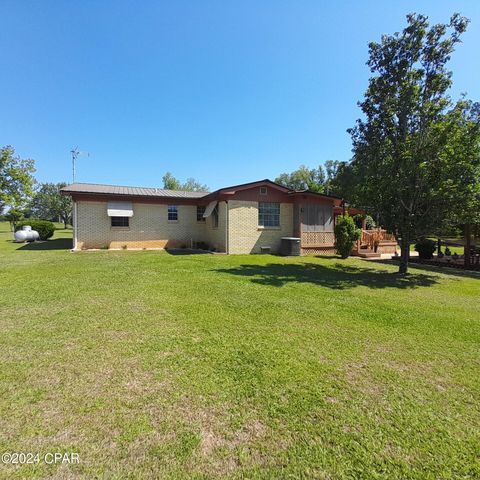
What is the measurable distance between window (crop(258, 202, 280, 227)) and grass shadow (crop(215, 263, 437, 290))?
5.22 metres

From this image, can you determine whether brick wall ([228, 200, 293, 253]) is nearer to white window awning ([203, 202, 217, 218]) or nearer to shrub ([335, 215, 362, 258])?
white window awning ([203, 202, 217, 218])

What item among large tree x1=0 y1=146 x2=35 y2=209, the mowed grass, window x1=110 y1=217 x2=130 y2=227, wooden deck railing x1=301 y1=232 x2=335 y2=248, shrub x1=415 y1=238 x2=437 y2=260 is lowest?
the mowed grass

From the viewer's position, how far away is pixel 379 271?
12.5m

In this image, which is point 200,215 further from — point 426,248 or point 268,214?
point 426,248

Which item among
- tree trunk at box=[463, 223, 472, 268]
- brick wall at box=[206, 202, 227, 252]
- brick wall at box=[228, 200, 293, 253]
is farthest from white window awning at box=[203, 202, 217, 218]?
tree trunk at box=[463, 223, 472, 268]

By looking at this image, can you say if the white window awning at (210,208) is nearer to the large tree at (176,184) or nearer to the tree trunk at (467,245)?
the tree trunk at (467,245)

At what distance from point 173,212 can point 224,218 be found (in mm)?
5002

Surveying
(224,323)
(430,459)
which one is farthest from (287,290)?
(430,459)

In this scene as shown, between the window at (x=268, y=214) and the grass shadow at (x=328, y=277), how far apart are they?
5.22 m

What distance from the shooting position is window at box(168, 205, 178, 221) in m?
19.8

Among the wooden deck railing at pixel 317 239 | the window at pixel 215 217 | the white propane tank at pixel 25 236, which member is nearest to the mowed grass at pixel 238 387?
the wooden deck railing at pixel 317 239

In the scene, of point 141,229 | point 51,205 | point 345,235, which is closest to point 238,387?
point 345,235

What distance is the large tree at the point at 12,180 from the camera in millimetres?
30514

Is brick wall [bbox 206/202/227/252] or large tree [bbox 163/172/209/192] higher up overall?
large tree [bbox 163/172/209/192]
